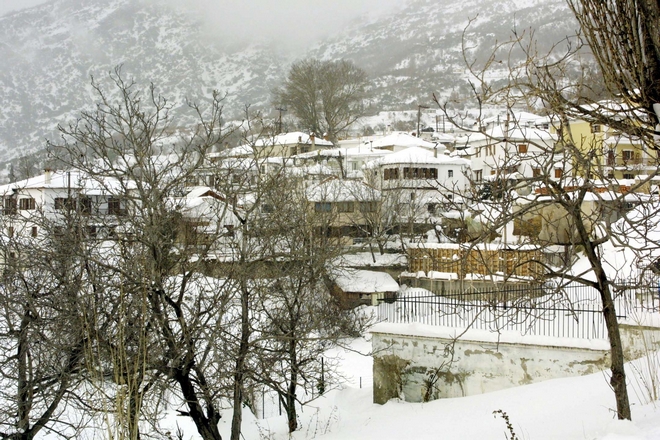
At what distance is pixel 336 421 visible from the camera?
1382 cm

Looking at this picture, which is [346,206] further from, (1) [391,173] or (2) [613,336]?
(2) [613,336]

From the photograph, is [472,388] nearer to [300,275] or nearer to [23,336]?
[300,275]

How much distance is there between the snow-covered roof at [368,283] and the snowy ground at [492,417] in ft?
39.9

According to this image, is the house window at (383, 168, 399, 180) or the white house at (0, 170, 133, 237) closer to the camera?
the white house at (0, 170, 133, 237)

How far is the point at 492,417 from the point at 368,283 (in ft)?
59.5

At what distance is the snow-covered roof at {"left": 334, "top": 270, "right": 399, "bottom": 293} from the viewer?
27.9 meters

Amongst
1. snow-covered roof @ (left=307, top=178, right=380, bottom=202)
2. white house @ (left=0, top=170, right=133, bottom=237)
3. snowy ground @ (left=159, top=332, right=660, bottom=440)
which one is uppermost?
snow-covered roof @ (left=307, top=178, right=380, bottom=202)

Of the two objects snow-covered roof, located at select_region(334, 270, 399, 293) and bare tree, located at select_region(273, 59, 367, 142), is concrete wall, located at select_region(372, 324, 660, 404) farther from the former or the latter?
bare tree, located at select_region(273, 59, 367, 142)

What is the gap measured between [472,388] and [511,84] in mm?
9393

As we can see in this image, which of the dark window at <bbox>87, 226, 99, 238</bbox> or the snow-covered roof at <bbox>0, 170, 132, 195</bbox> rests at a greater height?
the snow-covered roof at <bbox>0, 170, 132, 195</bbox>

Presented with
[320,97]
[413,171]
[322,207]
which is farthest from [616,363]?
[320,97]

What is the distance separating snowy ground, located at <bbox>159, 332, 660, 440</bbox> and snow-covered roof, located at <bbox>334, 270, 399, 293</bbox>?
12.2m

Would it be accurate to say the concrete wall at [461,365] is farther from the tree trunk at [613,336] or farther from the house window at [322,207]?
the house window at [322,207]

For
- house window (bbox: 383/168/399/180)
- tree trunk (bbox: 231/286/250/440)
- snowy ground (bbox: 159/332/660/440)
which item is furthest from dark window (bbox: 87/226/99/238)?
house window (bbox: 383/168/399/180)
